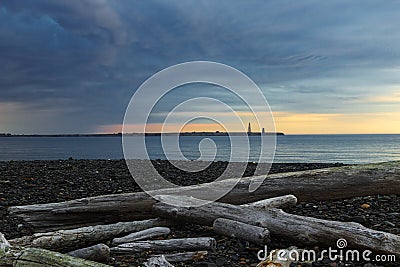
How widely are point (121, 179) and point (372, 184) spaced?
21.7 ft

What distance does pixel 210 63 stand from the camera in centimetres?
656

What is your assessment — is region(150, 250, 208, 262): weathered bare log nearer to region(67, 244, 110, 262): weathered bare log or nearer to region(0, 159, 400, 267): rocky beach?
region(0, 159, 400, 267): rocky beach

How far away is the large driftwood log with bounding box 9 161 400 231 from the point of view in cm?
638

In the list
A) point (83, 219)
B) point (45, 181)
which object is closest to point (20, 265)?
point (83, 219)

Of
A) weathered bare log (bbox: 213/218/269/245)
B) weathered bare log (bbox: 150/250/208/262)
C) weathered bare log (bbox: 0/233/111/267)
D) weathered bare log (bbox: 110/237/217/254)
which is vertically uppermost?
weathered bare log (bbox: 0/233/111/267)

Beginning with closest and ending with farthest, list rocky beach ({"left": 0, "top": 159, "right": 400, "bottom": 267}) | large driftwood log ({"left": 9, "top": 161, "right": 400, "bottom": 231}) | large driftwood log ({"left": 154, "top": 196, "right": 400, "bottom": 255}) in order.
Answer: large driftwood log ({"left": 154, "top": 196, "right": 400, "bottom": 255}) → rocky beach ({"left": 0, "top": 159, "right": 400, "bottom": 267}) → large driftwood log ({"left": 9, "top": 161, "right": 400, "bottom": 231})

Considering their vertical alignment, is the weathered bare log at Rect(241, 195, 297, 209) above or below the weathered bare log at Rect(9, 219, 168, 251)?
above

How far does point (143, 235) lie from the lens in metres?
5.36

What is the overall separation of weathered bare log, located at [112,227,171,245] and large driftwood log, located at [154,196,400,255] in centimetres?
38

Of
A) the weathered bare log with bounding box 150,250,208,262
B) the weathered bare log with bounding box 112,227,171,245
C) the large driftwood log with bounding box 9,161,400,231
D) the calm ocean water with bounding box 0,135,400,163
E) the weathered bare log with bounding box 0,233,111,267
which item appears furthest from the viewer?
the calm ocean water with bounding box 0,135,400,163

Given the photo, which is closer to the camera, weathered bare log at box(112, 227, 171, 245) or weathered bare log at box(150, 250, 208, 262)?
weathered bare log at box(150, 250, 208, 262)

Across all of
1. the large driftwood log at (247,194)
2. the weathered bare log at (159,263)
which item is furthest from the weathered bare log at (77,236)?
the weathered bare log at (159,263)

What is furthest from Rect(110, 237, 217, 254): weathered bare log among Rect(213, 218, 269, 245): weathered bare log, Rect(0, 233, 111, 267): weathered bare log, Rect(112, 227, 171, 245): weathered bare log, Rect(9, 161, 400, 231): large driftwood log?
Rect(9, 161, 400, 231): large driftwood log

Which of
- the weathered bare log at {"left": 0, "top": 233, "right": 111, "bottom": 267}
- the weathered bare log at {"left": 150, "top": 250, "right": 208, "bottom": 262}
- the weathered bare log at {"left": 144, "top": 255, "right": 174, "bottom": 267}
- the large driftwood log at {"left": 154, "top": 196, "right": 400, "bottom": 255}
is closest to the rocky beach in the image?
the weathered bare log at {"left": 150, "top": 250, "right": 208, "bottom": 262}
